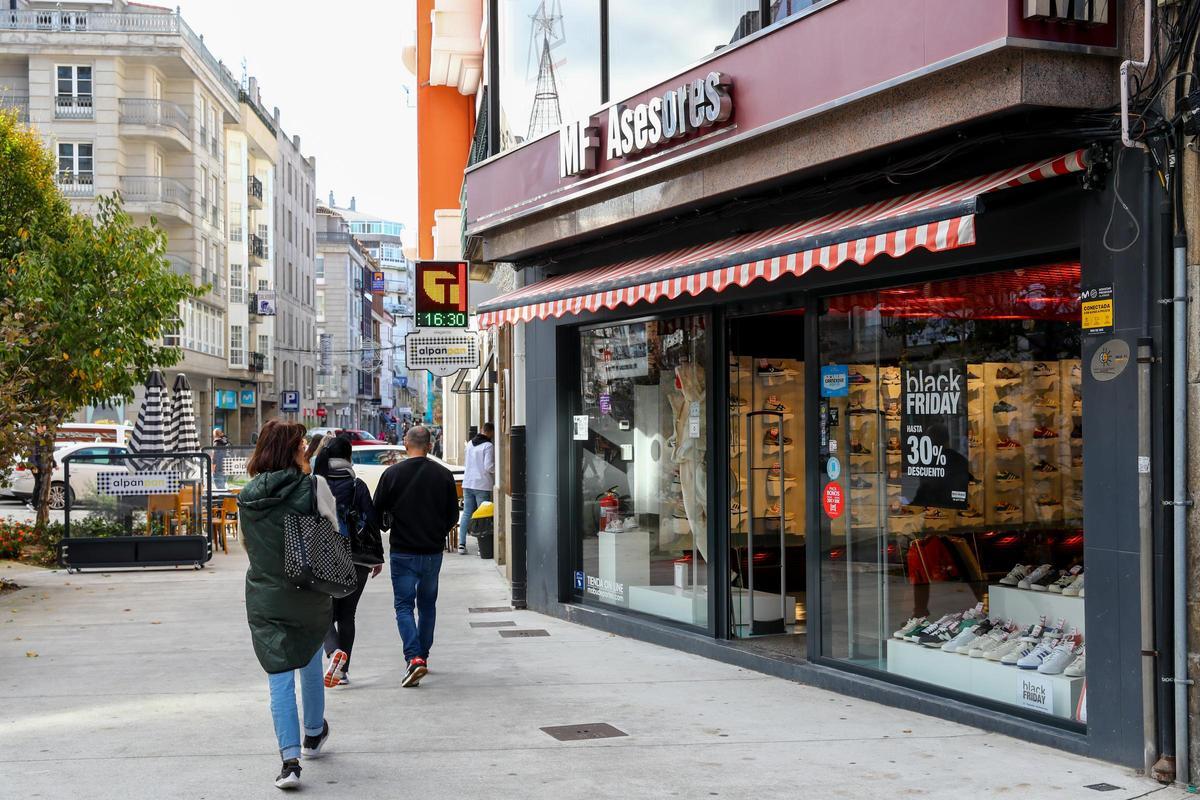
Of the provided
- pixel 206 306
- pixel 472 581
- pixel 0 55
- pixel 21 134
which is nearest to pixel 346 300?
pixel 206 306

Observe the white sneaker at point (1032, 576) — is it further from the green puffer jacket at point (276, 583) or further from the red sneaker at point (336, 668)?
the red sneaker at point (336, 668)

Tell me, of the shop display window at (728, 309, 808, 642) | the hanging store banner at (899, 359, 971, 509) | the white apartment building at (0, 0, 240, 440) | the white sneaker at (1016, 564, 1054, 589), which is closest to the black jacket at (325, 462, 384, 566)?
the shop display window at (728, 309, 808, 642)

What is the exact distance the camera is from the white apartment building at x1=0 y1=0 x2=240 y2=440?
46312mm

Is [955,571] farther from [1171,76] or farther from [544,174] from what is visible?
[544,174]

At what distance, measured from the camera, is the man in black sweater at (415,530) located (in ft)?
29.7

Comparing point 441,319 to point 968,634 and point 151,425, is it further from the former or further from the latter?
point 968,634

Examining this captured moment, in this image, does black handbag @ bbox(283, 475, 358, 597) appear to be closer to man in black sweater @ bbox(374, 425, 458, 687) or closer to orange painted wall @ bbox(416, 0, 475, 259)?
man in black sweater @ bbox(374, 425, 458, 687)

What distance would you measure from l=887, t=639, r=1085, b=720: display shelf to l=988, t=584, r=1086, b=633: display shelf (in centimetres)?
34

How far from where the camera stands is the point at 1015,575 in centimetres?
775

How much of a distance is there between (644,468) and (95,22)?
4333 centimetres

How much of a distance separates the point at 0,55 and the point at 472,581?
39.6 metres

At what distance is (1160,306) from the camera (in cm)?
619

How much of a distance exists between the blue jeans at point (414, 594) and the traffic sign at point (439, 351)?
7326 millimetres

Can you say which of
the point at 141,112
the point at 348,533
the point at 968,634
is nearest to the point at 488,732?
the point at 348,533
